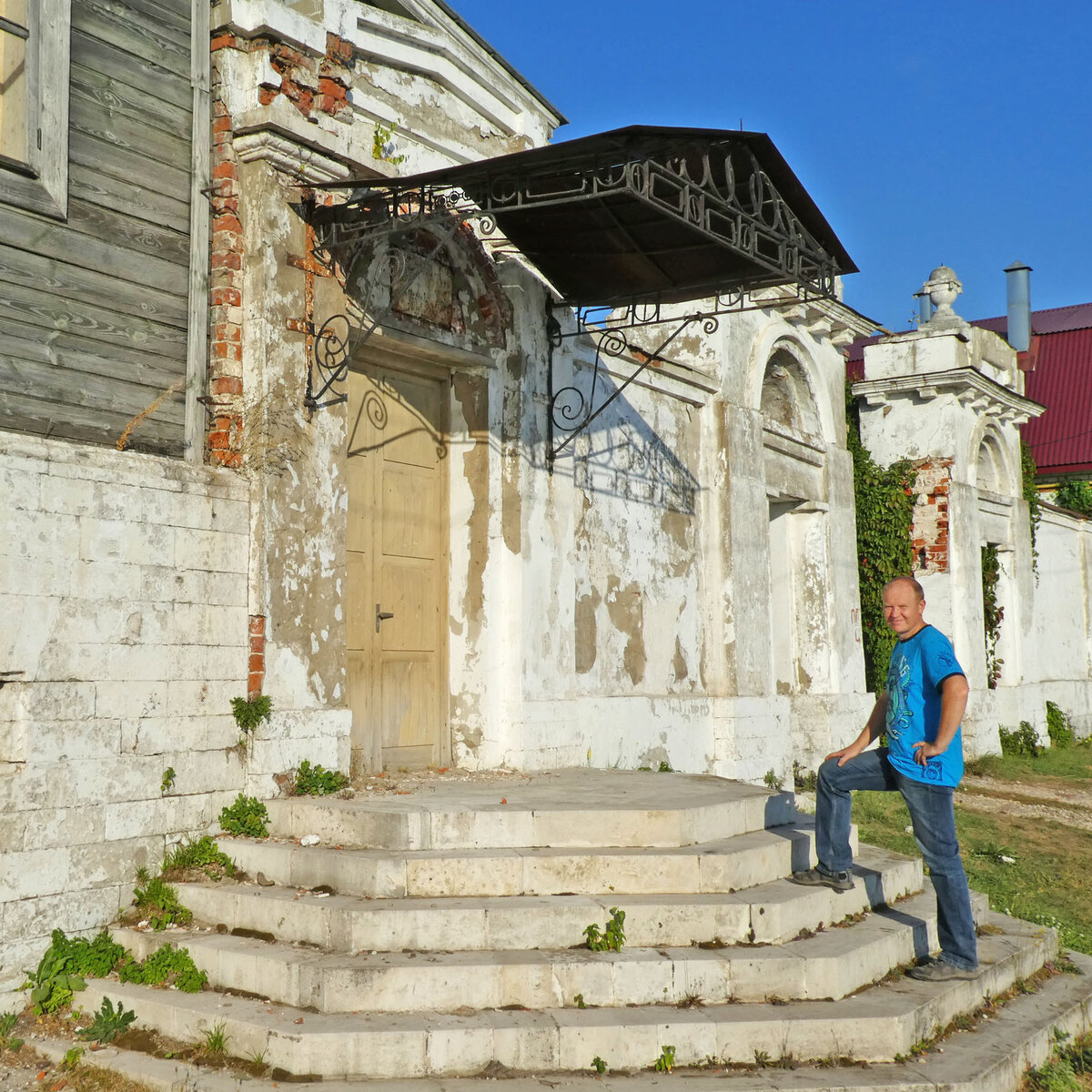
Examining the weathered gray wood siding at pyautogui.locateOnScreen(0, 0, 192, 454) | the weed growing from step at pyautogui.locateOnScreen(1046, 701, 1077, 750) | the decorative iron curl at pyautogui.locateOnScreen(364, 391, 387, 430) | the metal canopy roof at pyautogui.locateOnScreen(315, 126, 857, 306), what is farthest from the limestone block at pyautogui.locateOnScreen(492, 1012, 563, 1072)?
the weed growing from step at pyautogui.locateOnScreen(1046, 701, 1077, 750)

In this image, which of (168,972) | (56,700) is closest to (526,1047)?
(168,972)

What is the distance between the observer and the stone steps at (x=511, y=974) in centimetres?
471

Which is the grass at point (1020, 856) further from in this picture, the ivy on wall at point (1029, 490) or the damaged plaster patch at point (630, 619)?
the ivy on wall at point (1029, 490)

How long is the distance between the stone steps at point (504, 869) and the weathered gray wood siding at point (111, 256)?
228cm

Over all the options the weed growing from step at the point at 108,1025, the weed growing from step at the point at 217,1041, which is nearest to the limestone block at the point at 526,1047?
the weed growing from step at the point at 217,1041

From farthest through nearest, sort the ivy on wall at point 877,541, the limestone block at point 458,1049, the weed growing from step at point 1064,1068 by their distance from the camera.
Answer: the ivy on wall at point 877,541 < the weed growing from step at point 1064,1068 < the limestone block at point 458,1049

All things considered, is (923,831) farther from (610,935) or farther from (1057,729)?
(1057,729)

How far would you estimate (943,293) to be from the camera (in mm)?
16781

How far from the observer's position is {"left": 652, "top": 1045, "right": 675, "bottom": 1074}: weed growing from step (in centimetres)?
463

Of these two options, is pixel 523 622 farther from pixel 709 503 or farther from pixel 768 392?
pixel 768 392

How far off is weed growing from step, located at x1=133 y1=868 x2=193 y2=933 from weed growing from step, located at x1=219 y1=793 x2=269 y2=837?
0.46m

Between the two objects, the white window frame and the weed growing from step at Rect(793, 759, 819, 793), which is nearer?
the white window frame

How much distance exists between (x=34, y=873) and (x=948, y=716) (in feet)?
13.6

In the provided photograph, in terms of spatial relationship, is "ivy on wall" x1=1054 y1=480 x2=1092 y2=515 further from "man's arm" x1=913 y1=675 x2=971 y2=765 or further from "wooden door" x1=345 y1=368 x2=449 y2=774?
"man's arm" x1=913 y1=675 x2=971 y2=765
